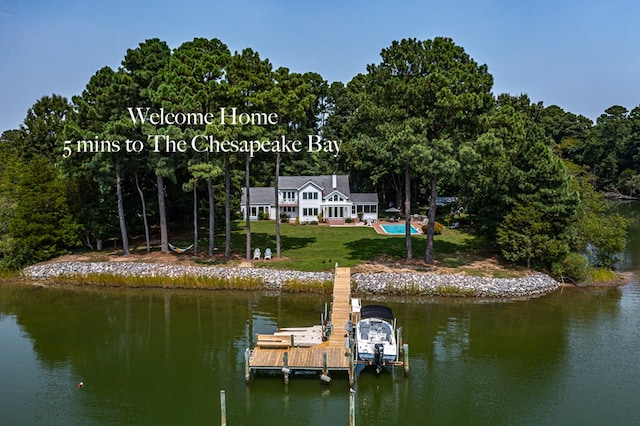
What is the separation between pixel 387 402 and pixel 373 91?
2173 centimetres

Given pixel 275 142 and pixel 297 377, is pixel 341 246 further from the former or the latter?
pixel 297 377

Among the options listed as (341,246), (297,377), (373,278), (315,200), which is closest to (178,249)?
(341,246)

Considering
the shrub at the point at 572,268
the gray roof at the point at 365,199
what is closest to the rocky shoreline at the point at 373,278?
the shrub at the point at 572,268

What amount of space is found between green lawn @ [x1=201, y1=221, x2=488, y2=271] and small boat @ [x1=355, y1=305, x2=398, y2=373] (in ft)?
32.3

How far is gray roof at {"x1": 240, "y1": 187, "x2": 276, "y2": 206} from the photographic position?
57.6m

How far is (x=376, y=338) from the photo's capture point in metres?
20.2

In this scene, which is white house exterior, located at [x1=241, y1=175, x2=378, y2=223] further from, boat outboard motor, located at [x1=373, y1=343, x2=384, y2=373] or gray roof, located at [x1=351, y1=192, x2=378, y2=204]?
boat outboard motor, located at [x1=373, y1=343, x2=384, y2=373]

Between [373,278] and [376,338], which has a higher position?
[373,278]

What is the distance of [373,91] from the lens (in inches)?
1308

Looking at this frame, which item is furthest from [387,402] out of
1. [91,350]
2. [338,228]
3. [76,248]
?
[338,228]

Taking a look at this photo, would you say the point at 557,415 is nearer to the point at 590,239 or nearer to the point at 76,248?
the point at 590,239

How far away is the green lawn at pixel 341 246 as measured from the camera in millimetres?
33844

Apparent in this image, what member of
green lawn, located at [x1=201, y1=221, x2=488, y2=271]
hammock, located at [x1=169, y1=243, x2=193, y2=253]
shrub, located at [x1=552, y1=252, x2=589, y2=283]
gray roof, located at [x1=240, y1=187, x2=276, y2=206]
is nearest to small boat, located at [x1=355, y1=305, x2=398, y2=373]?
green lawn, located at [x1=201, y1=221, x2=488, y2=271]

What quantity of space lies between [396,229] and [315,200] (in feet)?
35.0
